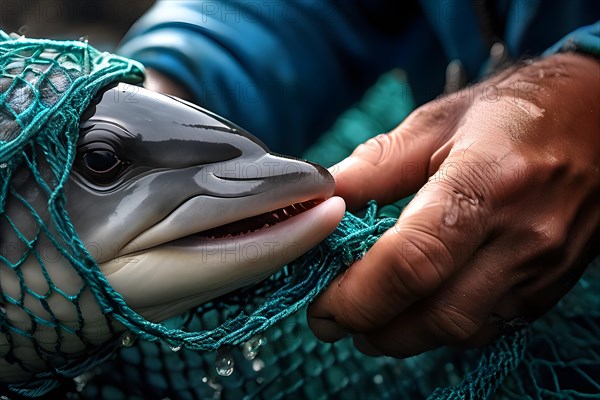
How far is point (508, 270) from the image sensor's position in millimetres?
1180

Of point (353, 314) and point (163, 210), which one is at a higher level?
point (163, 210)

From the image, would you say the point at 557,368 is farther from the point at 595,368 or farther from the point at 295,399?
the point at 295,399

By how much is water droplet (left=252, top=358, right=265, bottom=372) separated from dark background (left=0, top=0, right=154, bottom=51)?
12.7ft

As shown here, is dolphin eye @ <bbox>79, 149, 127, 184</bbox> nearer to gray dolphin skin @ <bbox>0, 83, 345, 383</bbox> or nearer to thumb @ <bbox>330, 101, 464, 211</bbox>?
gray dolphin skin @ <bbox>0, 83, 345, 383</bbox>

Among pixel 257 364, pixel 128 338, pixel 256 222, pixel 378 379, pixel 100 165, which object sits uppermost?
pixel 100 165

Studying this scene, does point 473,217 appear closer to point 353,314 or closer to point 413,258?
point 413,258

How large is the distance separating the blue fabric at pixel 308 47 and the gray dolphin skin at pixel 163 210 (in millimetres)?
756

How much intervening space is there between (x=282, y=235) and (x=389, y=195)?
1.09 feet

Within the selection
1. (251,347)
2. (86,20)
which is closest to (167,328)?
(251,347)

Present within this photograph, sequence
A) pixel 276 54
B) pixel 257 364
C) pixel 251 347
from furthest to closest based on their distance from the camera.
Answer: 1. pixel 276 54
2. pixel 257 364
3. pixel 251 347

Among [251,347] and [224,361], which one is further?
[251,347]

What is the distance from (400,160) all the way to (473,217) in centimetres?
25

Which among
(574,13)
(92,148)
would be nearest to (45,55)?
(92,148)

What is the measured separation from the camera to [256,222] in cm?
114
